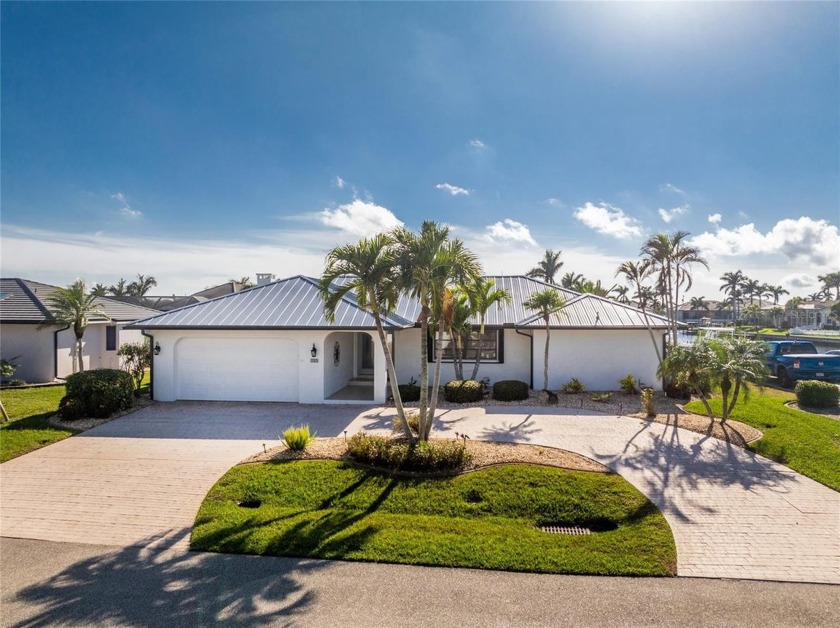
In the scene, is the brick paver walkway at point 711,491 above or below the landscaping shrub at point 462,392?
below

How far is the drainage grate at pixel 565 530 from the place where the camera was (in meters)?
6.48

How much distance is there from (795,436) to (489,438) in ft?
25.7

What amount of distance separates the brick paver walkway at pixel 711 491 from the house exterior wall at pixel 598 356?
4.04 m

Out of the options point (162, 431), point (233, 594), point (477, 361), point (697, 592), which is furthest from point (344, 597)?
point (477, 361)

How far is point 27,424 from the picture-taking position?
11891 mm

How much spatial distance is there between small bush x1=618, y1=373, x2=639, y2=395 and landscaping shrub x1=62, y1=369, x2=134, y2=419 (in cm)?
1769

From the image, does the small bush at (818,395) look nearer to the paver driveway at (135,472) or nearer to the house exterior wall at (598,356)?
the house exterior wall at (598,356)

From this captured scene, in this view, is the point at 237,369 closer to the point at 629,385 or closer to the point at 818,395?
the point at 629,385

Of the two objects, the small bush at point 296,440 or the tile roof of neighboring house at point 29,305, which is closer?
the small bush at point 296,440

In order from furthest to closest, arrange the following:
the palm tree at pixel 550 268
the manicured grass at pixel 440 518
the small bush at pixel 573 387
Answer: the palm tree at pixel 550 268 < the small bush at pixel 573 387 < the manicured grass at pixel 440 518

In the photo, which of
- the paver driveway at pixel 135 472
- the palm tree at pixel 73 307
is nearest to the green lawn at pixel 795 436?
the paver driveway at pixel 135 472

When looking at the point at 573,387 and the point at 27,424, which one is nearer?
the point at 27,424

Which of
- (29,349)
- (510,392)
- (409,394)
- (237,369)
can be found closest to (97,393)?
(237,369)

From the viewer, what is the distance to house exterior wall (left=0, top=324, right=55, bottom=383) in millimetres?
18594
